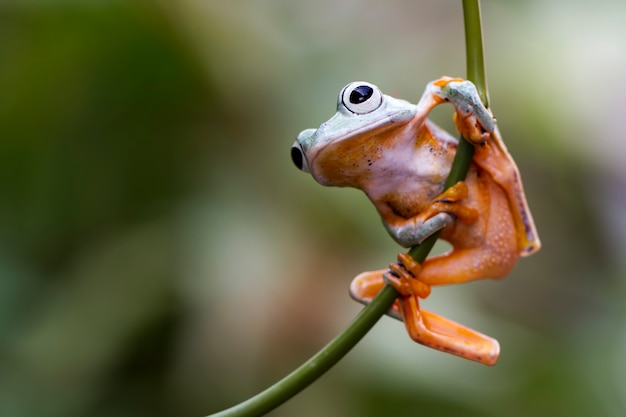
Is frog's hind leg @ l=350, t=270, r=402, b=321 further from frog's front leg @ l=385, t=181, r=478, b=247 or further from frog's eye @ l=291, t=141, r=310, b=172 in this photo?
frog's eye @ l=291, t=141, r=310, b=172

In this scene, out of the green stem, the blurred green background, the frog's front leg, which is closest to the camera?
the green stem

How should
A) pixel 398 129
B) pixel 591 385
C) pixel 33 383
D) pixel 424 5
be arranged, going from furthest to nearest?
pixel 424 5, pixel 33 383, pixel 591 385, pixel 398 129

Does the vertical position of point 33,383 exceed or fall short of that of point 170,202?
it falls short

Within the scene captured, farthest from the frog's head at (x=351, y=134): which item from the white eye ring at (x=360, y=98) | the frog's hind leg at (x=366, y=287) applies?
the frog's hind leg at (x=366, y=287)

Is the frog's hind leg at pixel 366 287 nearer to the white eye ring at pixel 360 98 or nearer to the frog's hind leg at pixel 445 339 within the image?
the frog's hind leg at pixel 445 339

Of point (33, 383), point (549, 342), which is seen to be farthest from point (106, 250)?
point (549, 342)

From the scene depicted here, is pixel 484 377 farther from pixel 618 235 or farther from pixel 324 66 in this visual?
pixel 324 66

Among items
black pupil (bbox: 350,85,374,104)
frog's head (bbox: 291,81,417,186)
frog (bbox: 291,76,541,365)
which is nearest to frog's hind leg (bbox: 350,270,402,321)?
frog (bbox: 291,76,541,365)
